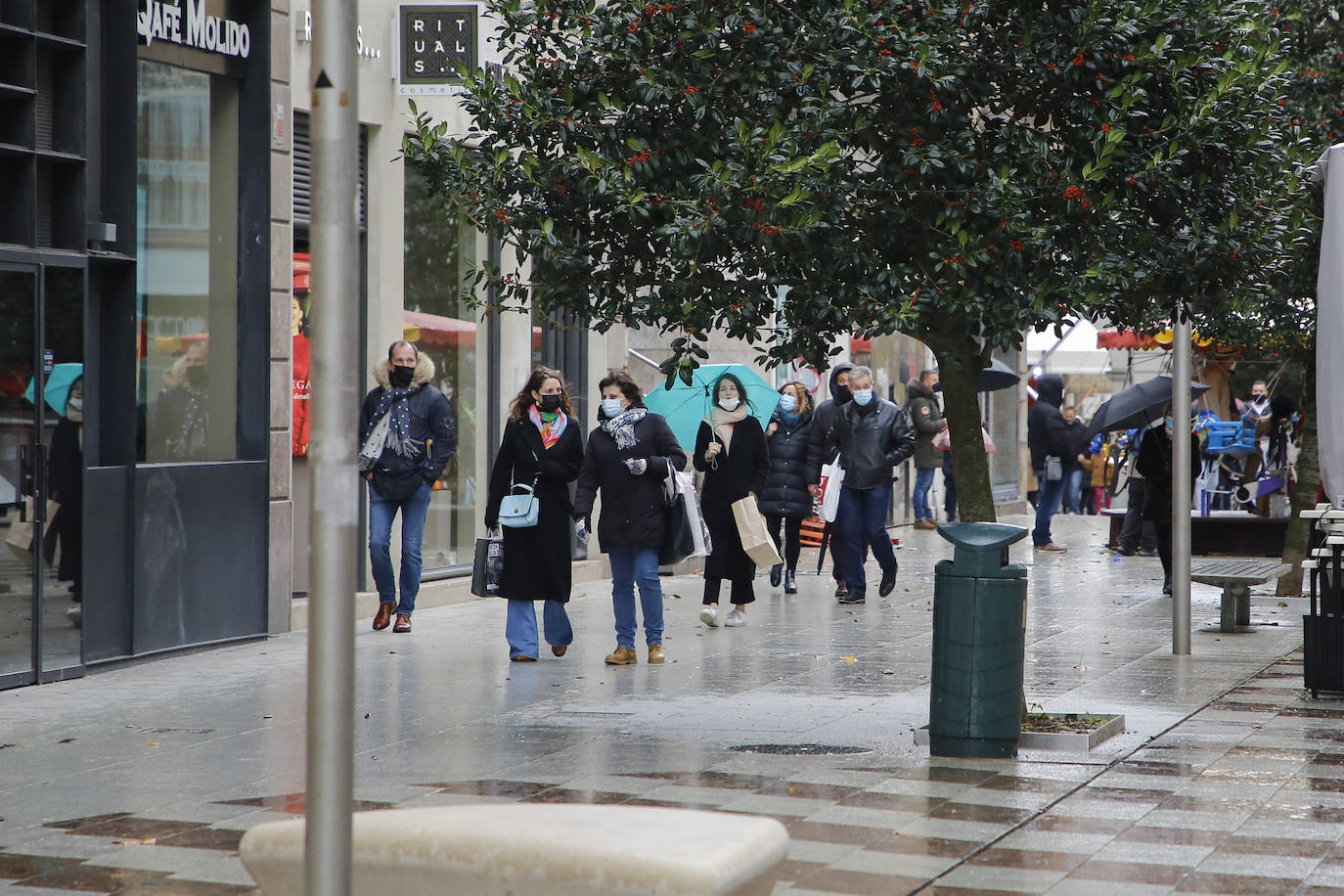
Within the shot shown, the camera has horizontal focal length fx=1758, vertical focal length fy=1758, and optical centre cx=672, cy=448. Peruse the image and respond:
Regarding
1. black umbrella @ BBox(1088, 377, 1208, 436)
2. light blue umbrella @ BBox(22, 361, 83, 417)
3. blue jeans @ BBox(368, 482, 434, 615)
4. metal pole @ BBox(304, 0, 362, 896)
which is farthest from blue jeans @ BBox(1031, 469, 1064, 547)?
metal pole @ BBox(304, 0, 362, 896)

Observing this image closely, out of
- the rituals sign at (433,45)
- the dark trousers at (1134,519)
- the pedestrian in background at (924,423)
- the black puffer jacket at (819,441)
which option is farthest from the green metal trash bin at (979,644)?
the dark trousers at (1134,519)

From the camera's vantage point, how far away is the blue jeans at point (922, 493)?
926 inches

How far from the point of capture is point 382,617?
487 inches

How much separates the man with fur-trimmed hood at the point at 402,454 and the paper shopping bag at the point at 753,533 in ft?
7.39

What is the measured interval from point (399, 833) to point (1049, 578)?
1466 cm

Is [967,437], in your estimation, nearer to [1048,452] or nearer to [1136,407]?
[1136,407]

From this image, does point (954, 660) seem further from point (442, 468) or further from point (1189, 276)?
point (442, 468)

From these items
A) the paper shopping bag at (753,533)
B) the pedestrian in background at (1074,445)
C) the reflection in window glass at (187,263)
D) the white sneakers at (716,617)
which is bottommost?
the white sneakers at (716,617)

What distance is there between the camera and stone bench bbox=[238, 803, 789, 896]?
3.63 m

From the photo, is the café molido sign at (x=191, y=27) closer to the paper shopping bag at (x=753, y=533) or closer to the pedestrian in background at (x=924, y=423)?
the paper shopping bag at (x=753, y=533)

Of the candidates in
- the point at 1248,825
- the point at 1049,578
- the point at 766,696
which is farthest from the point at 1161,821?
the point at 1049,578

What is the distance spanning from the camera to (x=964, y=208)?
750 cm

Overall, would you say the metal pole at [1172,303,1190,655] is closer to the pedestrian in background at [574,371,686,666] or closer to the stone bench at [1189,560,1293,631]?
the stone bench at [1189,560,1293,631]

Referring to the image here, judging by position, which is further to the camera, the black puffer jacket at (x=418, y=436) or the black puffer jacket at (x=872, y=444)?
the black puffer jacket at (x=872, y=444)
